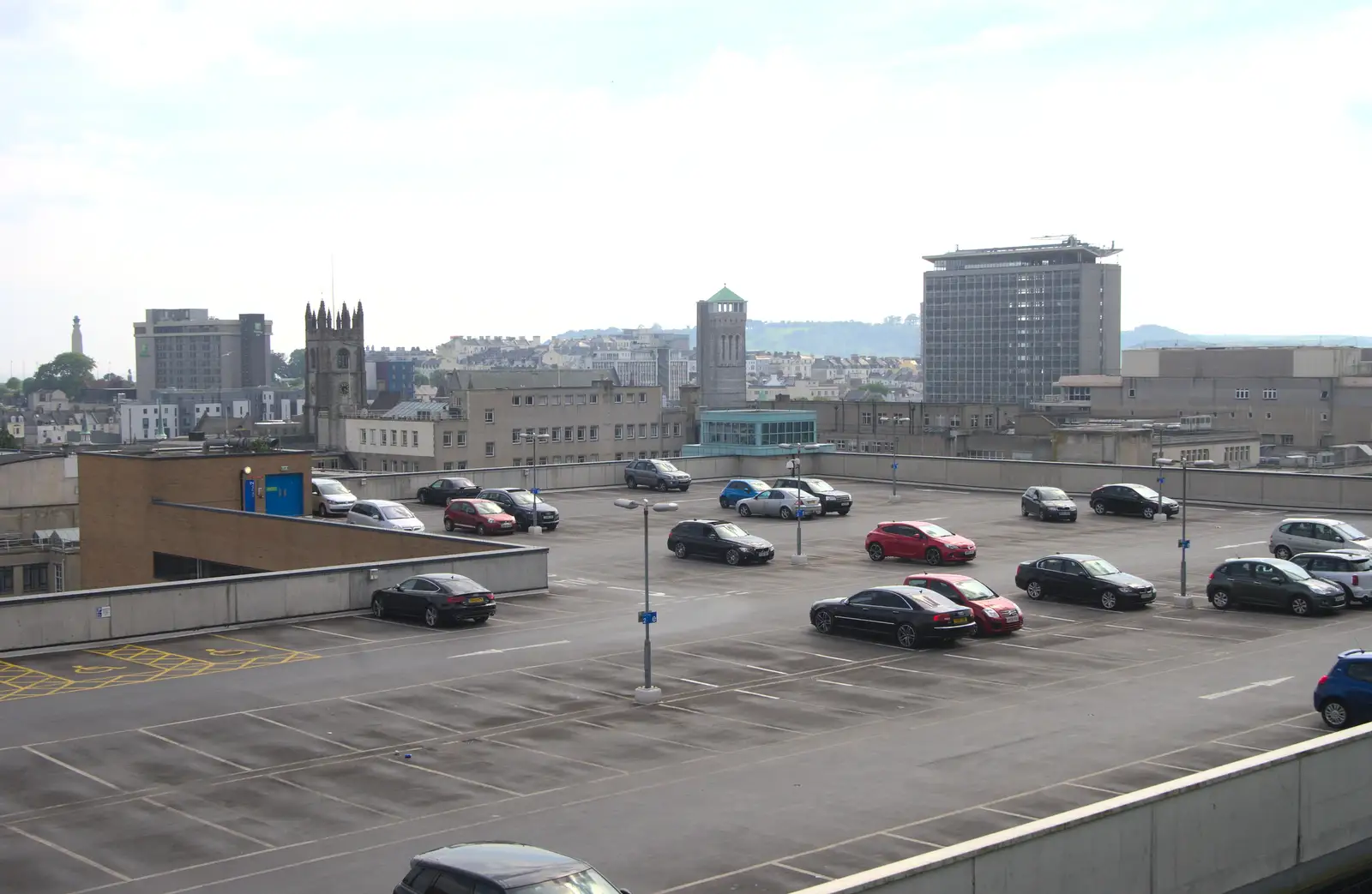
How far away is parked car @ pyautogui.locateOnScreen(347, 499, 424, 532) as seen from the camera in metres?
50.2

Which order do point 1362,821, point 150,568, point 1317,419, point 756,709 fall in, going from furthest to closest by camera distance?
point 1317,419 < point 150,568 < point 756,709 < point 1362,821

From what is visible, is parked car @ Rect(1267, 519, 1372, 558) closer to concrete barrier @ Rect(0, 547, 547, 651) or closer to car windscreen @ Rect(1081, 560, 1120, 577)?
car windscreen @ Rect(1081, 560, 1120, 577)

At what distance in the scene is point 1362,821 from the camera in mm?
19578

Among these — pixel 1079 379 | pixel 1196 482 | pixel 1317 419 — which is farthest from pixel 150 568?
pixel 1079 379

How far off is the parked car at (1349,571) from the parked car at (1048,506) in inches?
652

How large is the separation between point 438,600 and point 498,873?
67.8 feet

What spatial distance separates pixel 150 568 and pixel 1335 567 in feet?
125

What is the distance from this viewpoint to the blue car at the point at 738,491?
194 feet

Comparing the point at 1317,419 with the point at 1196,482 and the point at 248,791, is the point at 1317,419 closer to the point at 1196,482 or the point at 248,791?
the point at 1196,482

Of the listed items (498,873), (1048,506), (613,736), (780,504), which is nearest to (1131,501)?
(1048,506)

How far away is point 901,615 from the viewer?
105 ft

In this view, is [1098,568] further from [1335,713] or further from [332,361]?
[332,361]

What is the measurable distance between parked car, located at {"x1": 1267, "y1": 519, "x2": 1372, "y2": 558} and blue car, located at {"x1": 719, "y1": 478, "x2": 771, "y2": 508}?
2070 centimetres

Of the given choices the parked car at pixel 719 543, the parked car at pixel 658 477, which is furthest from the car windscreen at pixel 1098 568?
the parked car at pixel 658 477
